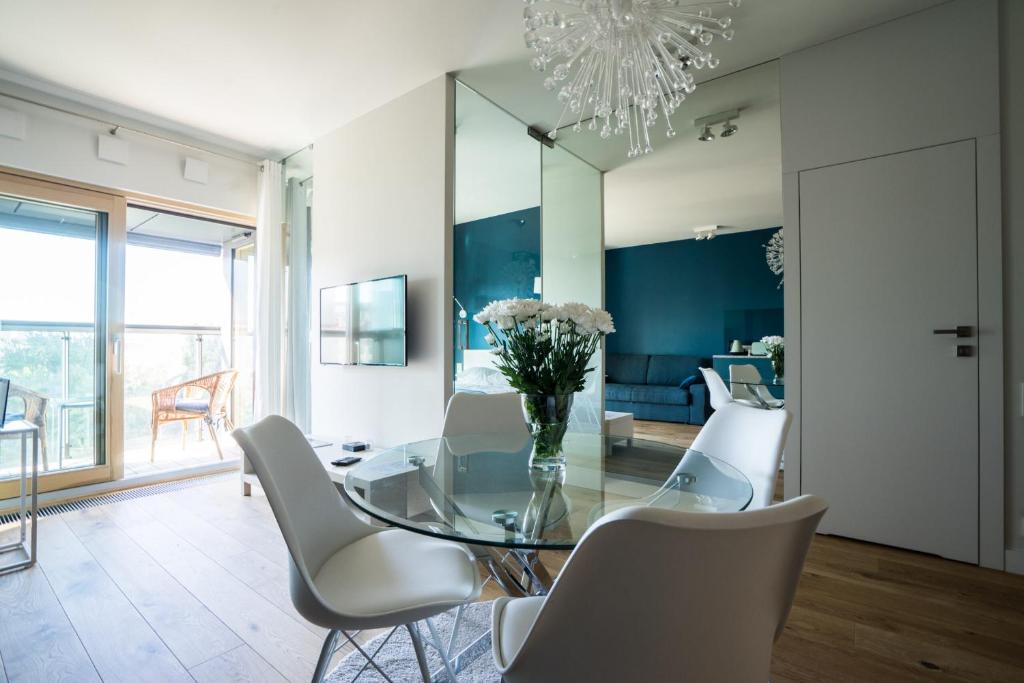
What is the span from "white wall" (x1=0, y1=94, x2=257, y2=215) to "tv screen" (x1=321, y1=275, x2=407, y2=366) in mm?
1420

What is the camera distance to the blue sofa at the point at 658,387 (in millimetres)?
6445

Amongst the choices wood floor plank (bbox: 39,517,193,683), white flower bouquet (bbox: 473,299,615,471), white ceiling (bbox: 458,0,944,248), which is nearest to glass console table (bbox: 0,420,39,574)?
wood floor plank (bbox: 39,517,193,683)

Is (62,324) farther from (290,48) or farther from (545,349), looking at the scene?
(545,349)

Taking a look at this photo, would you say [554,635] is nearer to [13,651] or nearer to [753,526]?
[753,526]

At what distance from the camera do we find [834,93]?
266cm

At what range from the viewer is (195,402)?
410 centimetres

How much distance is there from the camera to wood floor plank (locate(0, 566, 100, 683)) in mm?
1550

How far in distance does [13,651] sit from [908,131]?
14.5 ft

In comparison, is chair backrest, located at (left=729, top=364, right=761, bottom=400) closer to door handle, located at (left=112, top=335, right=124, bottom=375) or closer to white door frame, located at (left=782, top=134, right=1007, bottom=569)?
white door frame, located at (left=782, top=134, right=1007, bottom=569)

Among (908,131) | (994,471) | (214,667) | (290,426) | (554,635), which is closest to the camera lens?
(554,635)

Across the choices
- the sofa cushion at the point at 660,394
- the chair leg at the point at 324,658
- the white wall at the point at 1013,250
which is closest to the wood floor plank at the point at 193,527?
the chair leg at the point at 324,658

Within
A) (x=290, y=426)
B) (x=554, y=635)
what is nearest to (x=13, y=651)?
(x=290, y=426)

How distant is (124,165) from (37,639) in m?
3.25

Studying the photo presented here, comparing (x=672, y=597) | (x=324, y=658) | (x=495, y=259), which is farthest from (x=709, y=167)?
(x=324, y=658)
